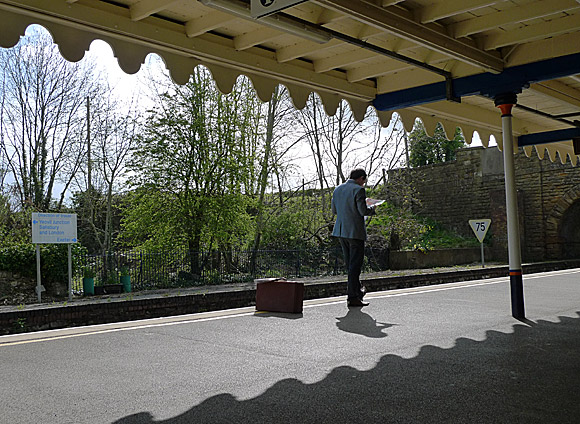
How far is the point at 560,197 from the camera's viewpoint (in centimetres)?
2728

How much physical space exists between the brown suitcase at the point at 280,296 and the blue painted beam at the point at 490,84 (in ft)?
10.3

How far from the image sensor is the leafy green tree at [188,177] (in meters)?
19.3

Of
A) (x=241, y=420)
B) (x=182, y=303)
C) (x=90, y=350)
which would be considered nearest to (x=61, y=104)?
(x=182, y=303)

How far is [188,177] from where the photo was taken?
19438 millimetres

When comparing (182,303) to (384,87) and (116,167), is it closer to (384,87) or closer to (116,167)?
(384,87)

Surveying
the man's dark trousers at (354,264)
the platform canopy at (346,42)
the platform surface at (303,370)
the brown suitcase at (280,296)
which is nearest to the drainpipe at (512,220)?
the platform surface at (303,370)

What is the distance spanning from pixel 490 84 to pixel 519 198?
23012 millimetres

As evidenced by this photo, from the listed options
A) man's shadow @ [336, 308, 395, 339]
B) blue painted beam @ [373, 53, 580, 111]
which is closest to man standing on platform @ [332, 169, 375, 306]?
man's shadow @ [336, 308, 395, 339]

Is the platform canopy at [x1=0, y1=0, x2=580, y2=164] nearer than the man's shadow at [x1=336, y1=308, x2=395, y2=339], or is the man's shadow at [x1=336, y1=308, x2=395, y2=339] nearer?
the platform canopy at [x1=0, y1=0, x2=580, y2=164]

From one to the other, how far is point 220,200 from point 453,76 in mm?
12537

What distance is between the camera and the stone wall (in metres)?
27.3

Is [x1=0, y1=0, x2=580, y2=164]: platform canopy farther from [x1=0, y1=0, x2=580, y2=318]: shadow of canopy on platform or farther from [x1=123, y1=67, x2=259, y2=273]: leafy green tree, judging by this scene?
[x1=123, y1=67, x2=259, y2=273]: leafy green tree

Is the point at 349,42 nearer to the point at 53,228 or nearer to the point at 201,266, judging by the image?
the point at 53,228

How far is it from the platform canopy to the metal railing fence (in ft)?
36.8
